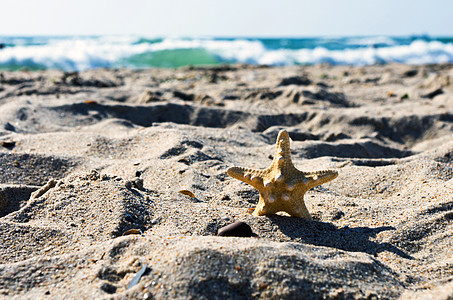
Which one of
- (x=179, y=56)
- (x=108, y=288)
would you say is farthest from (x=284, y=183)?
(x=179, y=56)

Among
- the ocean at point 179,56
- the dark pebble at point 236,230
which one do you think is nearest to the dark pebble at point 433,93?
the dark pebble at point 236,230

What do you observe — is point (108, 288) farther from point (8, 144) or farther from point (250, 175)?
point (8, 144)

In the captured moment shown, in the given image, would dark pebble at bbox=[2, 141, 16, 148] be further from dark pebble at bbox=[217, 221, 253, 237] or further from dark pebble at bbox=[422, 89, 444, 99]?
dark pebble at bbox=[422, 89, 444, 99]

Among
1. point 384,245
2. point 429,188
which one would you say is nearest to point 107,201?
point 384,245

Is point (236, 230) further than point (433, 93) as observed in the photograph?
No

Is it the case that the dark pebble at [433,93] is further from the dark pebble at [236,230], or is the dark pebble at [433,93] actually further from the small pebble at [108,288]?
the small pebble at [108,288]

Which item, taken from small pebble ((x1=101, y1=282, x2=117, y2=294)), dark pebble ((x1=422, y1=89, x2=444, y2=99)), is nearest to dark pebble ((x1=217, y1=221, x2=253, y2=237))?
small pebble ((x1=101, y1=282, x2=117, y2=294))
